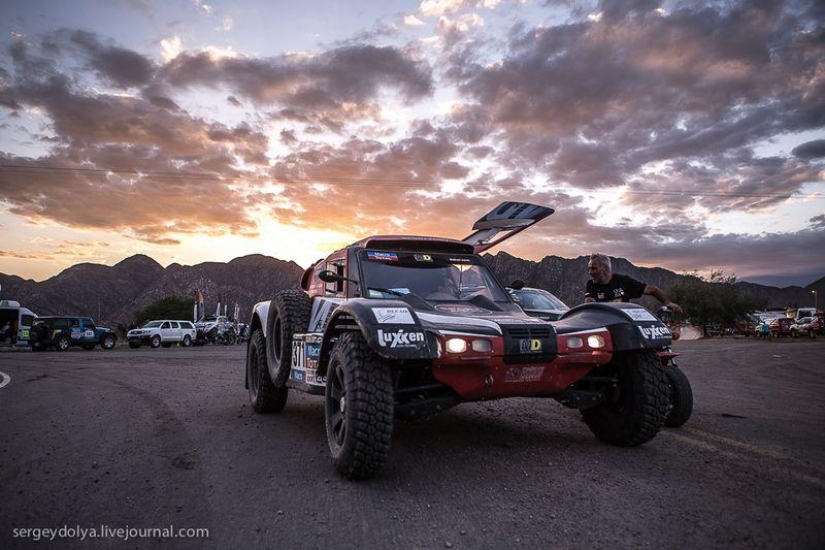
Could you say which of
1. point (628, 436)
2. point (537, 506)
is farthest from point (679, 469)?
point (537, 506)

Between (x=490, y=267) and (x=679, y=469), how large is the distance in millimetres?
2757

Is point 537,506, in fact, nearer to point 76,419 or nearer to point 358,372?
point 358,372

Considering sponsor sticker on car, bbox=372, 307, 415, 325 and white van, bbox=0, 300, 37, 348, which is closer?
sponsor sticker on car, bbox=372, 307, 415, 325

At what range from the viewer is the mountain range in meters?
130

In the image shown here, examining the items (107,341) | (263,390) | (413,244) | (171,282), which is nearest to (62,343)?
(107,341)

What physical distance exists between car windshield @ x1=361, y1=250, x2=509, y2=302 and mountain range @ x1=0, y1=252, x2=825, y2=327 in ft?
355

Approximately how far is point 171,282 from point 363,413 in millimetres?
162802

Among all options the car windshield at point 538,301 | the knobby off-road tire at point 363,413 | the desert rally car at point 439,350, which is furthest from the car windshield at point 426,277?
the car windshield at point 538,301

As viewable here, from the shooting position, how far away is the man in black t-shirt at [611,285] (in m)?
6.57

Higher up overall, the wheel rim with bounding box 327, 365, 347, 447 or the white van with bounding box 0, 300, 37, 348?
the white van with bounding box 0, 300, 37, 348

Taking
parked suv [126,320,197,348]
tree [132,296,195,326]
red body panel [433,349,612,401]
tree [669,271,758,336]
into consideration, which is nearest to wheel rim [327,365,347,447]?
red body panel [433,349,612,401]

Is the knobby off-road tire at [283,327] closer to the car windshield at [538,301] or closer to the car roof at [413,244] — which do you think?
the car roof at [413,244]

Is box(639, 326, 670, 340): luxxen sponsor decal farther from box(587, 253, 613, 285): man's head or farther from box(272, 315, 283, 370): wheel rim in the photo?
box(272, 315, 283, 370): wheel rim

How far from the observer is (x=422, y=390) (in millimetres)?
4238
